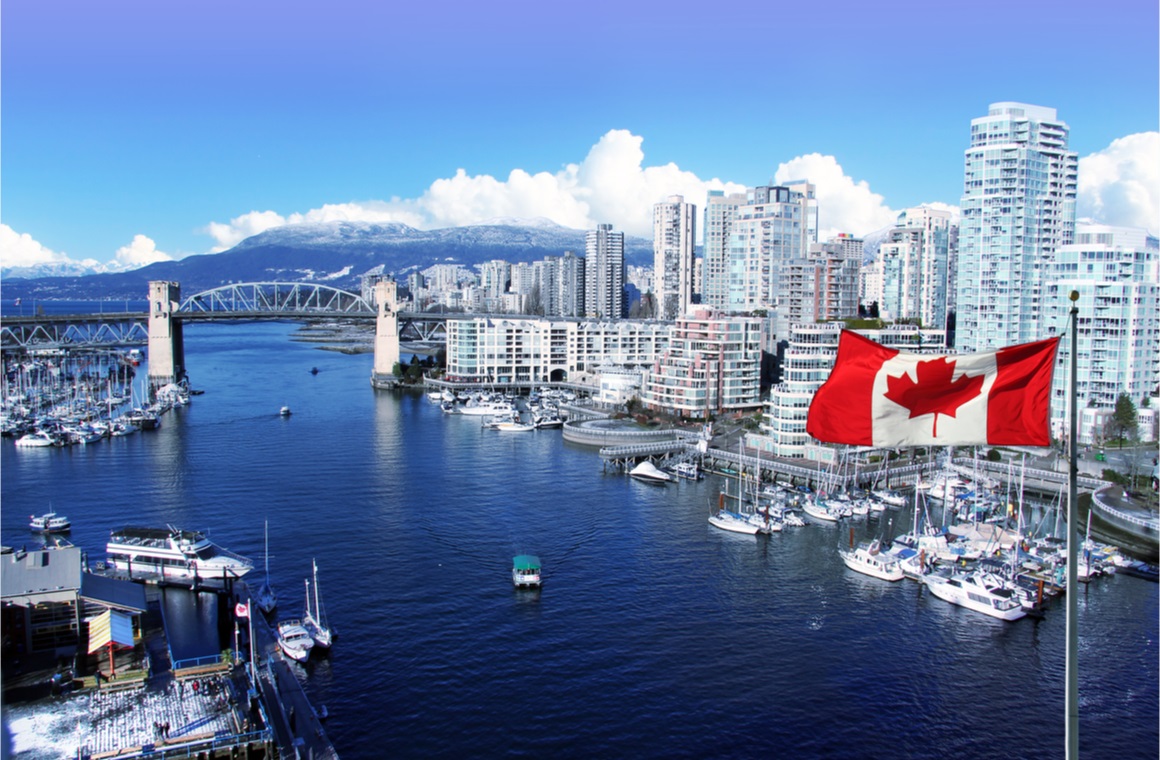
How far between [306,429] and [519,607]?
1740cm

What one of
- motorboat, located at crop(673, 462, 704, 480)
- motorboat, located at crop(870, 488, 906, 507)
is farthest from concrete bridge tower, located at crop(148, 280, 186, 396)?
motorboat, located at crop(870, 488, 906, 507)

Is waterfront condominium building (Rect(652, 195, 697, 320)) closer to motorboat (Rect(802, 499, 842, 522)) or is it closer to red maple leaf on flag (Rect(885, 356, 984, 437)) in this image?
motorboat (Rect(802, 499, 842, 522))

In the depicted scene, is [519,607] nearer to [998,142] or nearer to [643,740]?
[643,740]

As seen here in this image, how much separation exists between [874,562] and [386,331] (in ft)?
110

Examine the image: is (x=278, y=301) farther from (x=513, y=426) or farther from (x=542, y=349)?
(x=513, y=426)

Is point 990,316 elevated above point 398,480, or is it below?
above

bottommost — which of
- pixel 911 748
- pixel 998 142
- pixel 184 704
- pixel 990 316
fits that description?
pixel 911 748

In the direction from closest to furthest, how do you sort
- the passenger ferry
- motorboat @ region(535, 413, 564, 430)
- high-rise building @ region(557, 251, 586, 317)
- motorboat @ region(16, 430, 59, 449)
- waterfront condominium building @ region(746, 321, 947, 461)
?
the passenger ferry < waterfront condominium building @ region(746, 321, 947, 461) < motorboat @ region(16, 430, 59, 449) < motorboat @ region(535, 413, 564, 430) < high-rise building @ region(557, 251, 586, 317)

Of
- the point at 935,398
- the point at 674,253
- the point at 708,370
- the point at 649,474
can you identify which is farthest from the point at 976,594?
the point at 674,253

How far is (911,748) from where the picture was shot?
970 centimetres

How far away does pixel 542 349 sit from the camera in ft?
137

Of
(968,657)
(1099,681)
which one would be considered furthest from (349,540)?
(1099,681)

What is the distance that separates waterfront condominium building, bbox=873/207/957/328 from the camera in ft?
146

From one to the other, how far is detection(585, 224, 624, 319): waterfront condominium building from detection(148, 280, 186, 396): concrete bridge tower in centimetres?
2974
